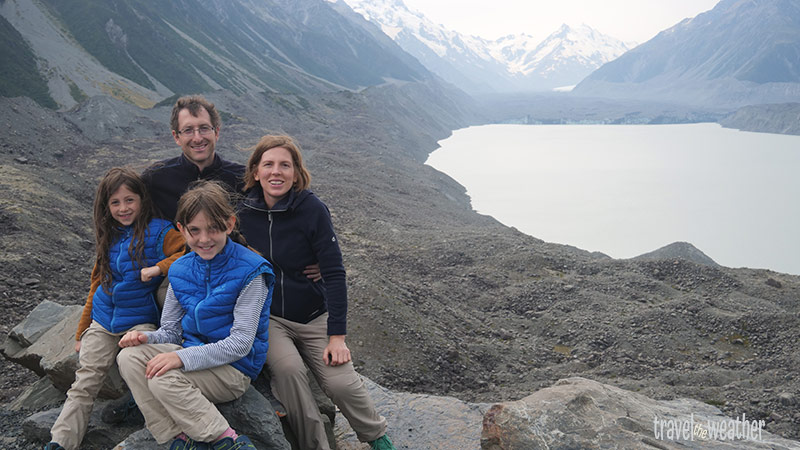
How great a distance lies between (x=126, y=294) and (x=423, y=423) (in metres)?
2.99

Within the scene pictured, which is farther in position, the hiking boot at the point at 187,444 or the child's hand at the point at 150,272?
the child's hand at the point at 150,272

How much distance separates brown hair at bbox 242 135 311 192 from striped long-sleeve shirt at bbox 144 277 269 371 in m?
0.92

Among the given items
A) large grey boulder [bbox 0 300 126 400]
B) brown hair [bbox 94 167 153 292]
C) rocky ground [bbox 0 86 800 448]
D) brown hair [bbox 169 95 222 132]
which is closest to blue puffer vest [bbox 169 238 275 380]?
brown hair [bbox 94 167 153 292]

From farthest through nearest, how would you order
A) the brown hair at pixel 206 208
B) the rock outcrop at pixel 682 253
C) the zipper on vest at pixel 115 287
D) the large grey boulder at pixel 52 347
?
the rock outcrop at pixel 682 253 → the large grey boulder at pixel 52 347 → the zipper on vest at pixel 115 287 → the brown hair at pixel 206 208

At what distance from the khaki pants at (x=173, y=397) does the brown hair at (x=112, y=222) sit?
2.99 feet

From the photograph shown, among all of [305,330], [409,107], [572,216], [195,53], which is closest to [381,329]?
[305,330]

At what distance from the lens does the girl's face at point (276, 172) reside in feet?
13.3

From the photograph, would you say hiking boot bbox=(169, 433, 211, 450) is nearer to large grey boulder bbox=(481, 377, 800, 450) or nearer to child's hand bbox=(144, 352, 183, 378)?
child's hand bbox=(144, 352, 183, 378)

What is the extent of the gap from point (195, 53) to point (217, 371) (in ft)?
217

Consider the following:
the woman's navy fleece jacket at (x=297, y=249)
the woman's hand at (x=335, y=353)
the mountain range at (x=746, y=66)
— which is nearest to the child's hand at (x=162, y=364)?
the woman's navy fleece jacket at (x=297, y=249)

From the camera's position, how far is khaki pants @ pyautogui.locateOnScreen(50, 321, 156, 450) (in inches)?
146

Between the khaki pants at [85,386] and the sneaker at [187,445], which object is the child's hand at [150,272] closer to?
the khaki pants at [85,386]

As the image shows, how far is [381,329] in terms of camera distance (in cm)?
971

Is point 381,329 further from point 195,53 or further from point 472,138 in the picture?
point 472,138
